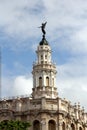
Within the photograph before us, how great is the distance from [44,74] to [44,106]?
914 cm

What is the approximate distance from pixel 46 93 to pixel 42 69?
539 cm

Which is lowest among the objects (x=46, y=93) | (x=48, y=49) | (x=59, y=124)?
(x=59, y=124)

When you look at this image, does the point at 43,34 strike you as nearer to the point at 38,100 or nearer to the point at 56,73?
the point at 56,73

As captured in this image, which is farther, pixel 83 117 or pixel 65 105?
pixel 83 117

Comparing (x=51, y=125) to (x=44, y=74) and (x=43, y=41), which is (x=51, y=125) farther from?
(x=43, y=41)

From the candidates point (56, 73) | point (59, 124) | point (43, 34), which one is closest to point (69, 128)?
point (59, 124)

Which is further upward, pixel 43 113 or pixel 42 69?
pixel 42 69

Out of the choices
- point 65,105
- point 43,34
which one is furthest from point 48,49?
point 65,105

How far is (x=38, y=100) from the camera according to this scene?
96.6 metres

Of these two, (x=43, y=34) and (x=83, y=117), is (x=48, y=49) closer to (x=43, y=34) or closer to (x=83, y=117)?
(x=43, y=34)

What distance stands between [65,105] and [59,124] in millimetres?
4926

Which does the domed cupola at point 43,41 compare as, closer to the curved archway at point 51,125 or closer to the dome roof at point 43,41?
the dome roof at point 43,41

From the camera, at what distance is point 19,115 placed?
320 feet

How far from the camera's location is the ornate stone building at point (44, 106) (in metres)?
95.9
